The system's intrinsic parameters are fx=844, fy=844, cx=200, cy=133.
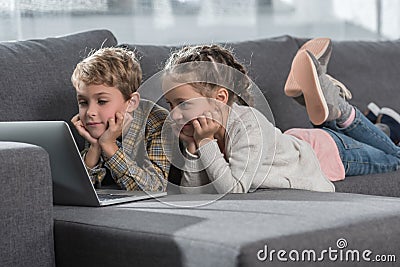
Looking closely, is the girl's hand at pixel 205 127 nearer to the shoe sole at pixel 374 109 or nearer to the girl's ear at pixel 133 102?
the girl's ear at pixel 133 102

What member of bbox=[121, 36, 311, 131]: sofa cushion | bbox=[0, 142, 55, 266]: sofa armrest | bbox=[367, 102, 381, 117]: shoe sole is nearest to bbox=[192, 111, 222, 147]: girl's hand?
bbox=[0, 142, 55, 266]: sofa armrest

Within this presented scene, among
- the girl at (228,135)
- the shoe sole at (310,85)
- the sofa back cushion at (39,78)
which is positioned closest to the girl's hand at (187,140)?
the girl at (228,135)

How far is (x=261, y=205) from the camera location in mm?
1912

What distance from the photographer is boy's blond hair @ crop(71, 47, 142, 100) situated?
2273mm

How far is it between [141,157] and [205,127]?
0.84 feet

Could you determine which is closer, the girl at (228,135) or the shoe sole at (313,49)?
the girl at (228,135)

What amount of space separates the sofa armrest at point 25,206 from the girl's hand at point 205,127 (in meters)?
0.44

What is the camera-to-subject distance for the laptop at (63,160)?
196 centimetres

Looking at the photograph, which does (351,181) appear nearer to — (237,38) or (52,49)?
(52,49)

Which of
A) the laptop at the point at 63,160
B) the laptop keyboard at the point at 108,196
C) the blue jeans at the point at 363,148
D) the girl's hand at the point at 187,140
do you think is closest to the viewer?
the laptop at the point at 63,160

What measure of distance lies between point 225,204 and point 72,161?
1.22 feet

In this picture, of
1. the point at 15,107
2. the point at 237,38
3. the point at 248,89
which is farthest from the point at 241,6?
the point at 15,107

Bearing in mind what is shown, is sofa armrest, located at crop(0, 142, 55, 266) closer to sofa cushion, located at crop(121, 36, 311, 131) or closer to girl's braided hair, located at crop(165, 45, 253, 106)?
girl's braided hair, located at crop(165, 45, 253, 106)

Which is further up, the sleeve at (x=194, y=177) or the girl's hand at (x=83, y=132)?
the girl's hand at (x=83, y=132)
